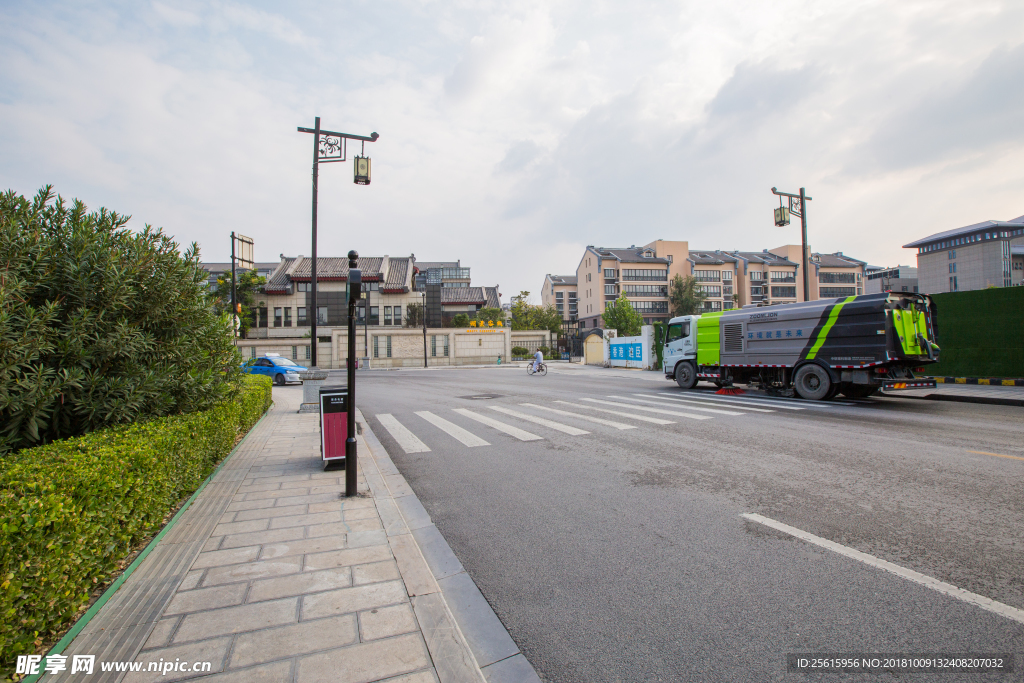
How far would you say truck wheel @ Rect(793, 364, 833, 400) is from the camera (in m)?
12.4

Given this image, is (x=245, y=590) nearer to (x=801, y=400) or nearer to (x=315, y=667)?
(x=315, y=667)

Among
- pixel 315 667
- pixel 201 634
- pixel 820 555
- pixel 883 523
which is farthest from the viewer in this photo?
pixel 883 523

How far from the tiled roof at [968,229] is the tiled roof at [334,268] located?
73.1 m

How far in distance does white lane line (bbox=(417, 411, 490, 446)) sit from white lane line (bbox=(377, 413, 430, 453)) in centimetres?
65

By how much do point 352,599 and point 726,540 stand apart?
9.29 ft

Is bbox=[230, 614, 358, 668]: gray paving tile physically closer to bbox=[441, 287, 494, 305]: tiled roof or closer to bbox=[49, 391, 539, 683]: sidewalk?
bbox=[49, 391, 539, 683]: sidewalk

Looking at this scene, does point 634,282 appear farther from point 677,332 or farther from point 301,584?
point 301,584

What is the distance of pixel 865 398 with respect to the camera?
42.7 feet

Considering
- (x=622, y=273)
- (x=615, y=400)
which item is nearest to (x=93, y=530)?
(x=615, y=400)

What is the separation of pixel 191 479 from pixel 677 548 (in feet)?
15.5

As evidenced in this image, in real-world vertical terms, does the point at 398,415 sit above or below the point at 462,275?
below

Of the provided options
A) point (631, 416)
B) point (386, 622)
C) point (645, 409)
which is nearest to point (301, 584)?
point (386, 622)

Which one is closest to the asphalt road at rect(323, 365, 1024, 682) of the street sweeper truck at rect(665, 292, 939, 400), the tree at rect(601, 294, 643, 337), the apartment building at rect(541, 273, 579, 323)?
the street sweeper truck at rect(665, 292, 939, 400)

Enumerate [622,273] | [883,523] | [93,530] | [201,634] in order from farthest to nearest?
[622,273] → [883,523] → [93,530] → [201,634]
